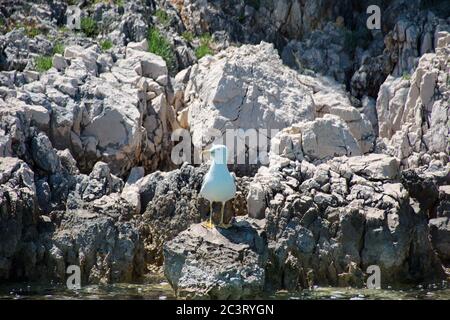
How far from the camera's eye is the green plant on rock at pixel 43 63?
21.2 meters

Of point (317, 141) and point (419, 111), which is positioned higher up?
point (419, 111)

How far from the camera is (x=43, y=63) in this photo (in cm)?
2145

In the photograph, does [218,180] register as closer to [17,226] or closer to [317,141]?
[17,226]

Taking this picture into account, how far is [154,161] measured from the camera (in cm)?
2091

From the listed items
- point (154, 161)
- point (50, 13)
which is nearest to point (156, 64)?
point (154, 161)

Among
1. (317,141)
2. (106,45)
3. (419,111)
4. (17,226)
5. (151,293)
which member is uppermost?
(106,45)

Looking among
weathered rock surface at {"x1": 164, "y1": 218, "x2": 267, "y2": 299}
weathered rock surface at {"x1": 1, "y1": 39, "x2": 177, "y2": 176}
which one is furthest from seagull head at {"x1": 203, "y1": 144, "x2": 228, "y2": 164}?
weathered rock surface at {"x1": 1, "y1": 39, "x2": 177, "y2": 176}

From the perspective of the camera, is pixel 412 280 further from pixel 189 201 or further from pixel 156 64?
pixel 156 64

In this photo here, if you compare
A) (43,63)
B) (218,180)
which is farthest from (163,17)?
(218,180)

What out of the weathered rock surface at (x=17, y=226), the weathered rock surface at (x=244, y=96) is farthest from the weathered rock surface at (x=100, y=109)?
the weathered rock surface at (x=17, y=226)

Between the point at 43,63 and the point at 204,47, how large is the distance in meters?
4.53

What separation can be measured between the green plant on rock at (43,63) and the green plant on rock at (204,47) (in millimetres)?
4022

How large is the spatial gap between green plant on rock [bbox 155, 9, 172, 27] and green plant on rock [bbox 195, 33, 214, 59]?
95 centimetres

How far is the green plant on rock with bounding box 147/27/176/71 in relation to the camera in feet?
76.0
